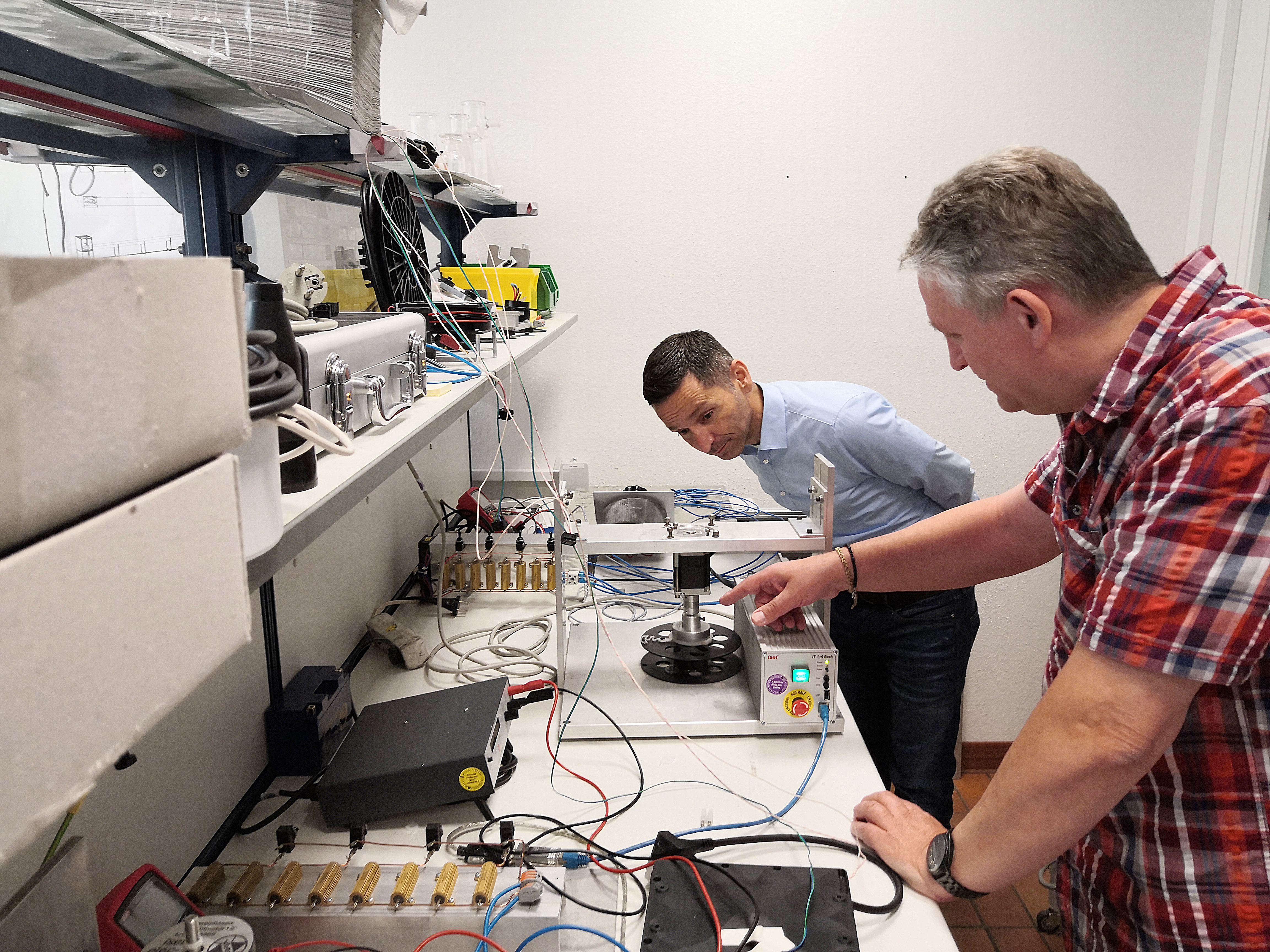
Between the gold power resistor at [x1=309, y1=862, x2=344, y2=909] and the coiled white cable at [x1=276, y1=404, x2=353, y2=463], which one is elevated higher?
the coiled white cable at [x1=276, y1=404, x2=353, y2=463]

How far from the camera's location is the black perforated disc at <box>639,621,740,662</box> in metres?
1.60

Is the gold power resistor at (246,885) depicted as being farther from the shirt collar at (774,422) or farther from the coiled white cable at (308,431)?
the shirt collar at (774,422)

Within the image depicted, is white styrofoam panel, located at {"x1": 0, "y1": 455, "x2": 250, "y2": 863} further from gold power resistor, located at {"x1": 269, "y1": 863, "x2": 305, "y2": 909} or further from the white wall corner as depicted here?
the white wall corner

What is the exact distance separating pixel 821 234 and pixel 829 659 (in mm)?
1924

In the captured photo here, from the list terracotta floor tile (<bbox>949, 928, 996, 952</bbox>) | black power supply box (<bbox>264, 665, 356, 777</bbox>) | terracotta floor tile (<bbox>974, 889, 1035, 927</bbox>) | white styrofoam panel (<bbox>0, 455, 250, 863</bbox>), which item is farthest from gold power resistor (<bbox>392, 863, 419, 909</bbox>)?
terracotta floor tile (<bbox>974, 889, 1035, 927</bbox>)

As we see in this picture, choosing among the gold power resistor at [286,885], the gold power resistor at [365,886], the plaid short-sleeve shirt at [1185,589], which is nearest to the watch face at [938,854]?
the plaid short-sleeve shirt at [1185,589]

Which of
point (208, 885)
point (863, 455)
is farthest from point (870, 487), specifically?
point (208, 885)

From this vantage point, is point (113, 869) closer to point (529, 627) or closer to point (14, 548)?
point (14, 548)

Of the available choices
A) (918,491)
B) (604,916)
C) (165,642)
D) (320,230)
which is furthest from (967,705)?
(165,642)

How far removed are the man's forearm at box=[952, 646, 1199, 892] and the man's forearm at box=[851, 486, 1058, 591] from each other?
475 millimetres

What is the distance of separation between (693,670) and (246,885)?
0.83 metres

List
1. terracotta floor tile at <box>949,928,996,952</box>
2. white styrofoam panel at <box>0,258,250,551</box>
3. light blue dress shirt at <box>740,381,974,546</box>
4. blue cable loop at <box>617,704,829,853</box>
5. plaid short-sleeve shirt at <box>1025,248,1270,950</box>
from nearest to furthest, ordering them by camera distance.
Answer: white styrofoam panel at <box>0,258,250,551</box> < plaid short-sleeve shirt at <box>1025,248,1270,950</box> < blue cable loop at <box>617,704,829,853</box> < light blue dress shirt at <box>740,381,974,546</box> < terracotta floor tile at <box>949,928,996,952</box>

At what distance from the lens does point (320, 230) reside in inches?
82.0

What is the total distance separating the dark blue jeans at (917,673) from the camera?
80.3 inches
